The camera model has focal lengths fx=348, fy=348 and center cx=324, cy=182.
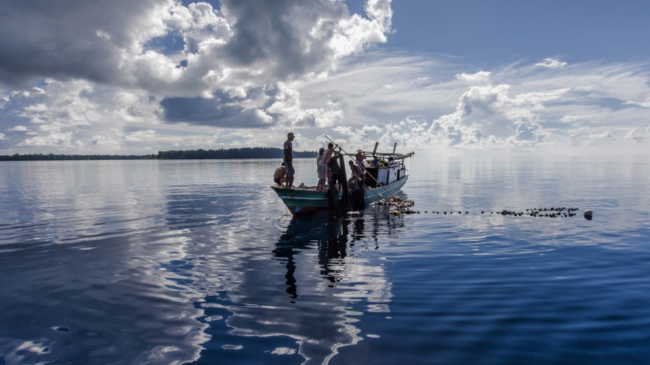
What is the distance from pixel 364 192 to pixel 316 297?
651 inches

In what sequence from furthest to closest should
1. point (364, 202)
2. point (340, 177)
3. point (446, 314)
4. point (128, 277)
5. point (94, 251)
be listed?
point (364, 202), point (340, 177), point (94, 251), point (128, 277), point (446, 314)

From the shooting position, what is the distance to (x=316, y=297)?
8289 millimetres

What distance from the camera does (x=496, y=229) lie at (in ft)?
54.5

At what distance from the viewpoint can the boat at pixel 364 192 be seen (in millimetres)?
19422

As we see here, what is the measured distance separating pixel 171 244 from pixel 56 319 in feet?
22.0

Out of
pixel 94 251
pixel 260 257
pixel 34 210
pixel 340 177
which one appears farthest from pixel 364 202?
pixel 34 210

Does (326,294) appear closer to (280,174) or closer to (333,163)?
(280,174)

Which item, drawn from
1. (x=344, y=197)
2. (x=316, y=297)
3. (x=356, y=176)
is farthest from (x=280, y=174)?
(x=316, y=297)

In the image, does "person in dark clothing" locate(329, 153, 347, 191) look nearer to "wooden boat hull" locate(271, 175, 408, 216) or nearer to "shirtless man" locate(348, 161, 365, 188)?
"wooden boat hull" locate(271, 175, 408, 216)

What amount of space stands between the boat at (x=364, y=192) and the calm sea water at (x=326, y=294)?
2359mm

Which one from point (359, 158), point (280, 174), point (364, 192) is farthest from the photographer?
point (359, 158)

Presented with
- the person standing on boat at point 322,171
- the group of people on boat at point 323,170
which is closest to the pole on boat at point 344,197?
the group of people on boat at point 323,170

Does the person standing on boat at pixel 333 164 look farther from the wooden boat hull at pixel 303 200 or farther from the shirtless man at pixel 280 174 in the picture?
the shirtless man at pixel 280 174

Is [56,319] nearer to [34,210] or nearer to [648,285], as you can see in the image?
[648,285]
